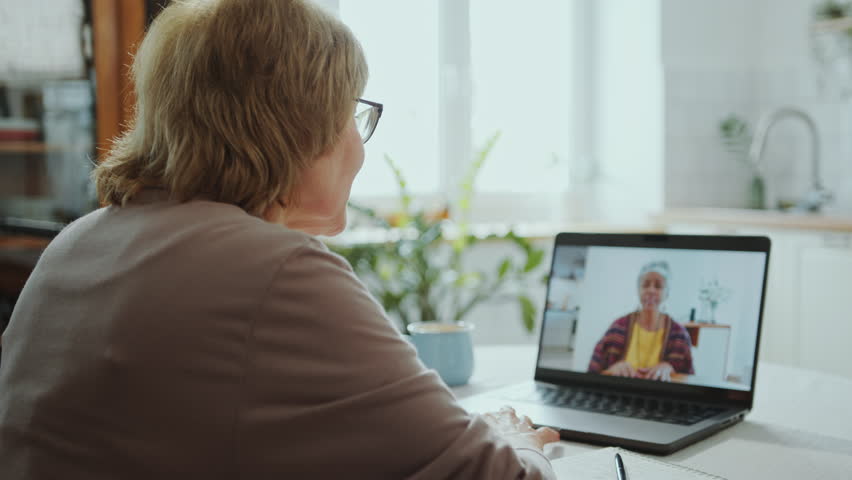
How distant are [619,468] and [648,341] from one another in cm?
37

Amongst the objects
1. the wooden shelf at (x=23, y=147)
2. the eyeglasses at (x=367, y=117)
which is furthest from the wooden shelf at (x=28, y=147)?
the eyeglasses at (x=367, y=117)

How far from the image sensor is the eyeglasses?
2.92ft

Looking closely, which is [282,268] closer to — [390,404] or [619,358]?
[390,404]

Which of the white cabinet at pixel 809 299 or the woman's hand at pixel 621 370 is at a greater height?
the woman's hand at pixel 621 370

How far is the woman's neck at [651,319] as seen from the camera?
1141 mm

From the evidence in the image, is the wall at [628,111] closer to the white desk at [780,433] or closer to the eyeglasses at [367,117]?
the white desk at [780,433]

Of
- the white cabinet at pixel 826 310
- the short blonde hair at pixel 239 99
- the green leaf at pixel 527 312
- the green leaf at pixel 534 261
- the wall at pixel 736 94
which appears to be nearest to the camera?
the short blonde hair at pixel 239 99

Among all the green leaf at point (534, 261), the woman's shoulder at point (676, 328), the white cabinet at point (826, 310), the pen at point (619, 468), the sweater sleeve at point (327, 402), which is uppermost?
the sweater sleeve at point (327, 402)

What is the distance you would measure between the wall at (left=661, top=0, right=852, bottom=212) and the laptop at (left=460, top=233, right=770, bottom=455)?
273 centimetres

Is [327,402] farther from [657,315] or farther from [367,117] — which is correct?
[657,315]

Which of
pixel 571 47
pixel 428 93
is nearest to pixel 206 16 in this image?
pixel 428 93

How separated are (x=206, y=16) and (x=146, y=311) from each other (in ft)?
0.92

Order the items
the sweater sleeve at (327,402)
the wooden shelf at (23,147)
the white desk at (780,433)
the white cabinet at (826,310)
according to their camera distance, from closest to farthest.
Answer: the sweater sleeve at (327,402)
the white desk at (780,433)
the wooden shelf at (23,147)
the white cabinet at (826,310)

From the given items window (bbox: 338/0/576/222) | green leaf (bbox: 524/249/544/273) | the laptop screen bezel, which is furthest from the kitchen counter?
the laptop screen bezel
